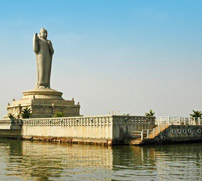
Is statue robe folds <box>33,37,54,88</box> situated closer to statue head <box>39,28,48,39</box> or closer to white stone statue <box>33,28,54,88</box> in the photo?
white stone statue <box>33,28,54,88</box>

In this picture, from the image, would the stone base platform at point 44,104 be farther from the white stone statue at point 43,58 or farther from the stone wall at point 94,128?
the stone wall at point 94,128

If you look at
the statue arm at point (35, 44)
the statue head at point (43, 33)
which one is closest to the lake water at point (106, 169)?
the statue arm at point (35, 44)

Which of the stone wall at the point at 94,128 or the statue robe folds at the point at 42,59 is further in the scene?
the statue robe folds at the point at 42,59

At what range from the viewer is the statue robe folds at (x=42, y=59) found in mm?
68562

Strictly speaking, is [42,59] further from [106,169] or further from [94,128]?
[106,169]

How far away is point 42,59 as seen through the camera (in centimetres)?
6856

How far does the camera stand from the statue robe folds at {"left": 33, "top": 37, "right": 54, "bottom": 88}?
225 ft

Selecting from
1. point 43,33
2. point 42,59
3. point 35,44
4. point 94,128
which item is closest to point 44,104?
point 42,59

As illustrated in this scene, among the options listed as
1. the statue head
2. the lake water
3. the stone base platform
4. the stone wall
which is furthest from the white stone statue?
the lake water

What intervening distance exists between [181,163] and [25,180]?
31.8 ft

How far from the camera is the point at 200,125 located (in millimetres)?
41375

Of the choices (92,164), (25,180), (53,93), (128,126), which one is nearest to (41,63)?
(53,93)

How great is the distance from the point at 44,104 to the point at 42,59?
10142 millimetres

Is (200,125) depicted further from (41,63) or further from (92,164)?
(41,63)
